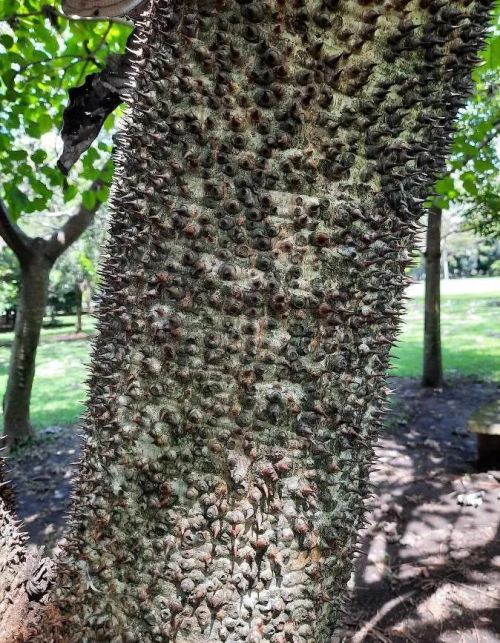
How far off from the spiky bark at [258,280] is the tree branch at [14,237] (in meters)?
5.45

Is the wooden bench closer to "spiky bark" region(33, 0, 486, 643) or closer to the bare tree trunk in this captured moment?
"spiky bark" region(33, 0, 486, 643)

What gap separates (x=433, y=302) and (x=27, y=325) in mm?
5868

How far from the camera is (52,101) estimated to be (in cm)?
452

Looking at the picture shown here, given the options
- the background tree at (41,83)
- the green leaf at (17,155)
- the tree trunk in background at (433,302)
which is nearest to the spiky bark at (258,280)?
the background tree at (41,83)

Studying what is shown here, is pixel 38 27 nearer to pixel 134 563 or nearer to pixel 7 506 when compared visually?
pixel 7 506

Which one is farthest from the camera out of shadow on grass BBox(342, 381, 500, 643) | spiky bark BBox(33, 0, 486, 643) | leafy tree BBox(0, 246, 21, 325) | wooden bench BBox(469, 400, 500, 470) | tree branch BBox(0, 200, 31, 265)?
leafy tree BBox(0, 246, 21, 325)

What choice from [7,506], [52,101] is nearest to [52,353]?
[52,101]

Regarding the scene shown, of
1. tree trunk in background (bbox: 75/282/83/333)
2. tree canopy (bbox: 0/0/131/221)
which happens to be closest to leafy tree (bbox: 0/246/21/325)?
tree trunk in background (bbox: 75/282/83/333)

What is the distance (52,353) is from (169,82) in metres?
14.8

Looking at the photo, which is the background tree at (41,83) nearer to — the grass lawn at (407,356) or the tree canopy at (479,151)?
the grass lawn at (407,356)

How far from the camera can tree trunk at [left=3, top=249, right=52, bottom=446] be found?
6312 millimetres

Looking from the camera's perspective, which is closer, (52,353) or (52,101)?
(52,101)

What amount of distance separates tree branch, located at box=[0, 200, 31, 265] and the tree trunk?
79 mm

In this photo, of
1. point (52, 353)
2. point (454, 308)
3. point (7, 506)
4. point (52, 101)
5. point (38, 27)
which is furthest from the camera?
point (454, 308)
